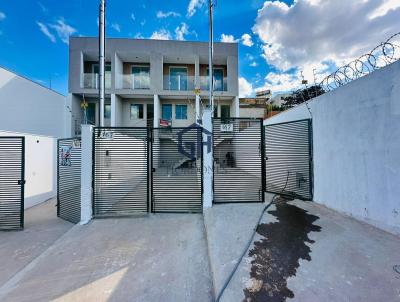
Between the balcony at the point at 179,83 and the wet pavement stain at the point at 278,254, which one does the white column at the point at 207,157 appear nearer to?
the wet pavement stain at the point at 278,254

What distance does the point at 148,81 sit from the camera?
14.8m

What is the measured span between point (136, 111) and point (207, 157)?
12.4 meters

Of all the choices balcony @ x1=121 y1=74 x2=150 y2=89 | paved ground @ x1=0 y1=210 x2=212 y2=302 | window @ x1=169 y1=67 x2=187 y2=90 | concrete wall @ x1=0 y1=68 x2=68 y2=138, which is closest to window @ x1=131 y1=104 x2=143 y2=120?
balcony @ x1=121 y1=74 x2=150 y2=89

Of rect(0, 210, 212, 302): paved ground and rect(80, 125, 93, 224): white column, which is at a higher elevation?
rect(80, 125, 93, 224): white column

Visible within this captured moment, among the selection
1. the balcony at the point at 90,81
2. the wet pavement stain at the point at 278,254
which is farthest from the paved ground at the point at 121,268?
the balcony at the point at 90,81

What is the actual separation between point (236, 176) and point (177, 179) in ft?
6.05

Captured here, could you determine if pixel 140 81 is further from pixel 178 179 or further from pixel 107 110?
pixel 178 179

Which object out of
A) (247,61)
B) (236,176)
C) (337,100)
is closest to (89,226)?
(236,176)

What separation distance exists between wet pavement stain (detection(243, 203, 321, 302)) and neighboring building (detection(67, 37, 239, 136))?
10608mm

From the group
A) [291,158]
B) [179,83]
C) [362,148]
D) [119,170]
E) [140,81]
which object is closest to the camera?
[362,148]

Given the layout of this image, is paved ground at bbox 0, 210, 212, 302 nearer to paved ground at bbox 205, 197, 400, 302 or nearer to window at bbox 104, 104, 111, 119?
paved ground at bbox 205, 197, 400, 302

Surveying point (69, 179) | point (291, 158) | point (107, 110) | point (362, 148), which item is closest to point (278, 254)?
point (362, 148)

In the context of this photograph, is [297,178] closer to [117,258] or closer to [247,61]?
[117,258]

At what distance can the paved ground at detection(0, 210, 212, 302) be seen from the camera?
8.29 feet
